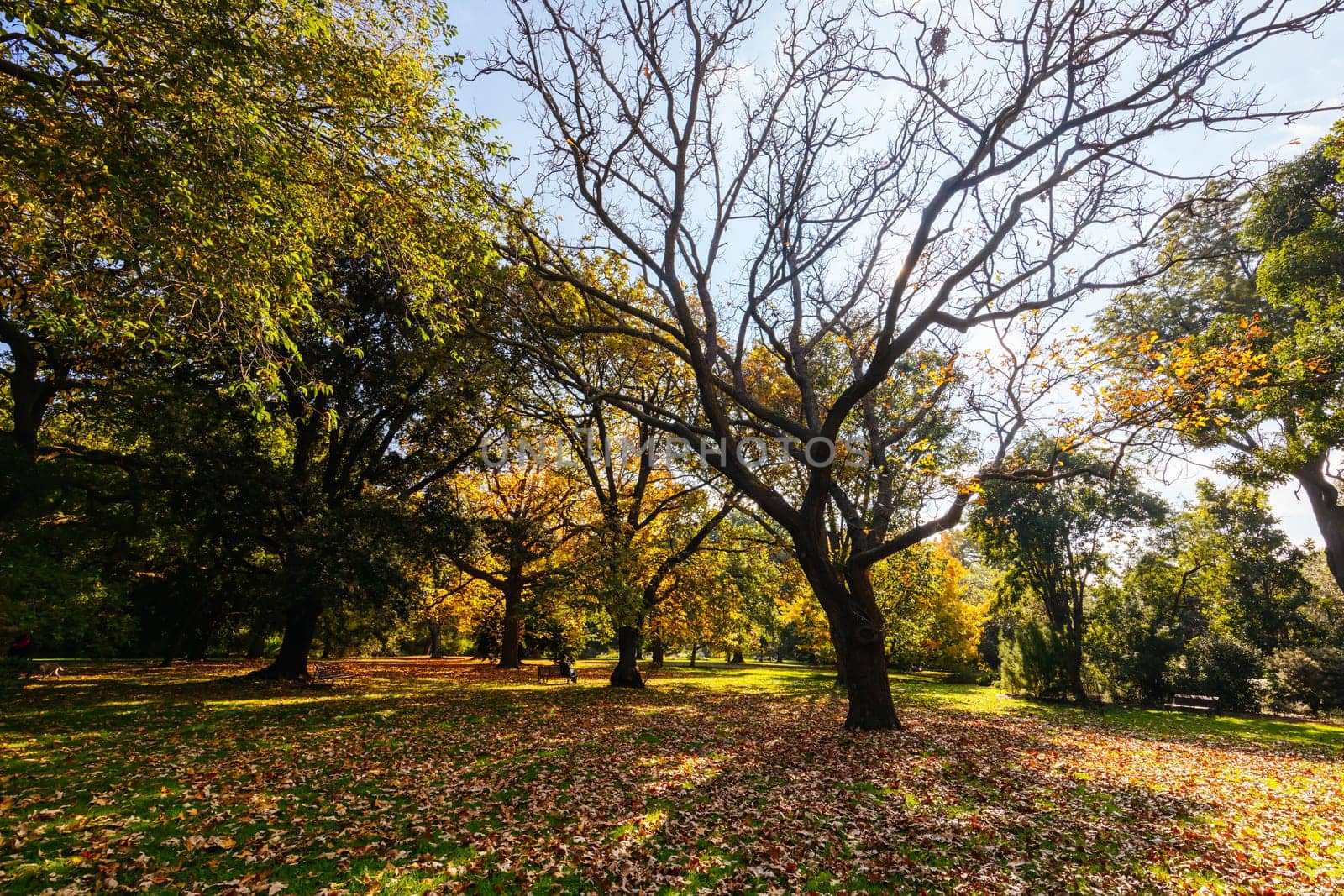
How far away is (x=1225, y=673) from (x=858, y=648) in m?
20.7

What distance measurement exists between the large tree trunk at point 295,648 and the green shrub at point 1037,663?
28.6 m

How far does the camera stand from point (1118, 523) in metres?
25.2

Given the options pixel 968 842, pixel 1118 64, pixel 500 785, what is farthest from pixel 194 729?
pixel 1118 64

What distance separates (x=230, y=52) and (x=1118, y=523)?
3300 centimetres

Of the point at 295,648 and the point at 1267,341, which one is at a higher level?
the point at 1267,341

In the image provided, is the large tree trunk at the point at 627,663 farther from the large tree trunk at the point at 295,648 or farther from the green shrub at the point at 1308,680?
the green shrub at the point at 1308,680

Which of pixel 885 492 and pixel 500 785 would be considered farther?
pixel 885 492

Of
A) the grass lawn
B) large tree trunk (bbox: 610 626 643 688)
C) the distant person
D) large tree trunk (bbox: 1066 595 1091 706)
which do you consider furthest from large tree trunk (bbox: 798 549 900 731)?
the distant person

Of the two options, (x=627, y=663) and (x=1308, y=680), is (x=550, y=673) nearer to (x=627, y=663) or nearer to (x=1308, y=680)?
(x=627, y=663)

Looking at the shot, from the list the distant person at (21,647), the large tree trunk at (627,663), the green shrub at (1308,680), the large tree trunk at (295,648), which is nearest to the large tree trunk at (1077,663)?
the green shrub at (1308,680)

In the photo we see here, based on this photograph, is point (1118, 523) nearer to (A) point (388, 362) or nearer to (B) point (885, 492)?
(B) point (885, 492)

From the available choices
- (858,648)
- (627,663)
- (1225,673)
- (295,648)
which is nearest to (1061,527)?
(1225,673)

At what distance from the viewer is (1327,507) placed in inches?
789

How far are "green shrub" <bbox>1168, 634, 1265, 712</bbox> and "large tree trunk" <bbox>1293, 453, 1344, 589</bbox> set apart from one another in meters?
4.05
